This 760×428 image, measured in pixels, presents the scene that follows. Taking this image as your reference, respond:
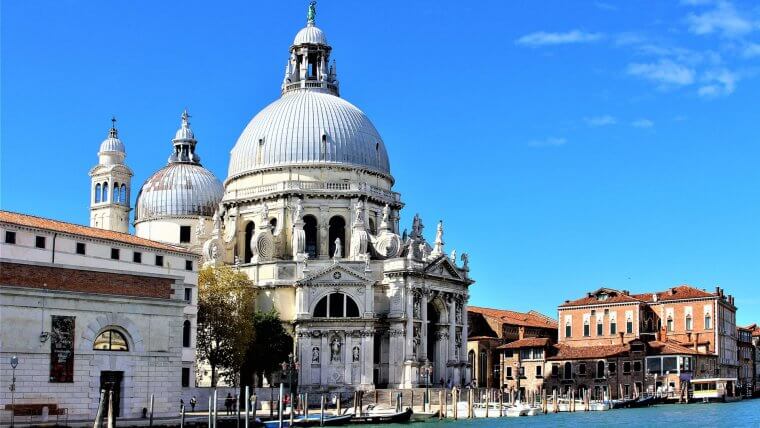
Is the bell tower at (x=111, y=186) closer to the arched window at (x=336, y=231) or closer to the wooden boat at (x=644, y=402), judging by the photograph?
the arched window at (x=336, y=231)

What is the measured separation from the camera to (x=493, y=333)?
85.7 meters

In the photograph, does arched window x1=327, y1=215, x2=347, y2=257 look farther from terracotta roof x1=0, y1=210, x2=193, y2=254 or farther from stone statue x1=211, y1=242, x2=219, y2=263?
terracotta roof x1=0, y1=210, x2=193, y2=254

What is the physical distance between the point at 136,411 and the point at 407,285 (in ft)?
106

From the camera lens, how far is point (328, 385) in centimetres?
6175

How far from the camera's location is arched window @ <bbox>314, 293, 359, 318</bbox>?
207 ft

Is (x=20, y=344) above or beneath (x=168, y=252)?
beneath

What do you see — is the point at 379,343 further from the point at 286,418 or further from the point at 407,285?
the point at 286,418

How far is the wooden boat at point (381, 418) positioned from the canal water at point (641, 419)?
106cm

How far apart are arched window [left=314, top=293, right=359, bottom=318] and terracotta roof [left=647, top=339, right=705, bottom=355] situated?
22799 mm

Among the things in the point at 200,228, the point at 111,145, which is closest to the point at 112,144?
the point at 111,145

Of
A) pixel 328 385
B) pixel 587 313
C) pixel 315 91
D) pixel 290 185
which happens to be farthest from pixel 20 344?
pixel 587 313

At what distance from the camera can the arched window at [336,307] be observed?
2479 inches

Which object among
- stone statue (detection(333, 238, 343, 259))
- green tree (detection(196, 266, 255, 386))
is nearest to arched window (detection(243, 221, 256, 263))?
stone statue (detection(333, 238, 343, 259))

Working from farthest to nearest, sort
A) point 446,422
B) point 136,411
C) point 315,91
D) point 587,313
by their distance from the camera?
point 587,313 < point 315,91 < point 446,422 < point 136,411
